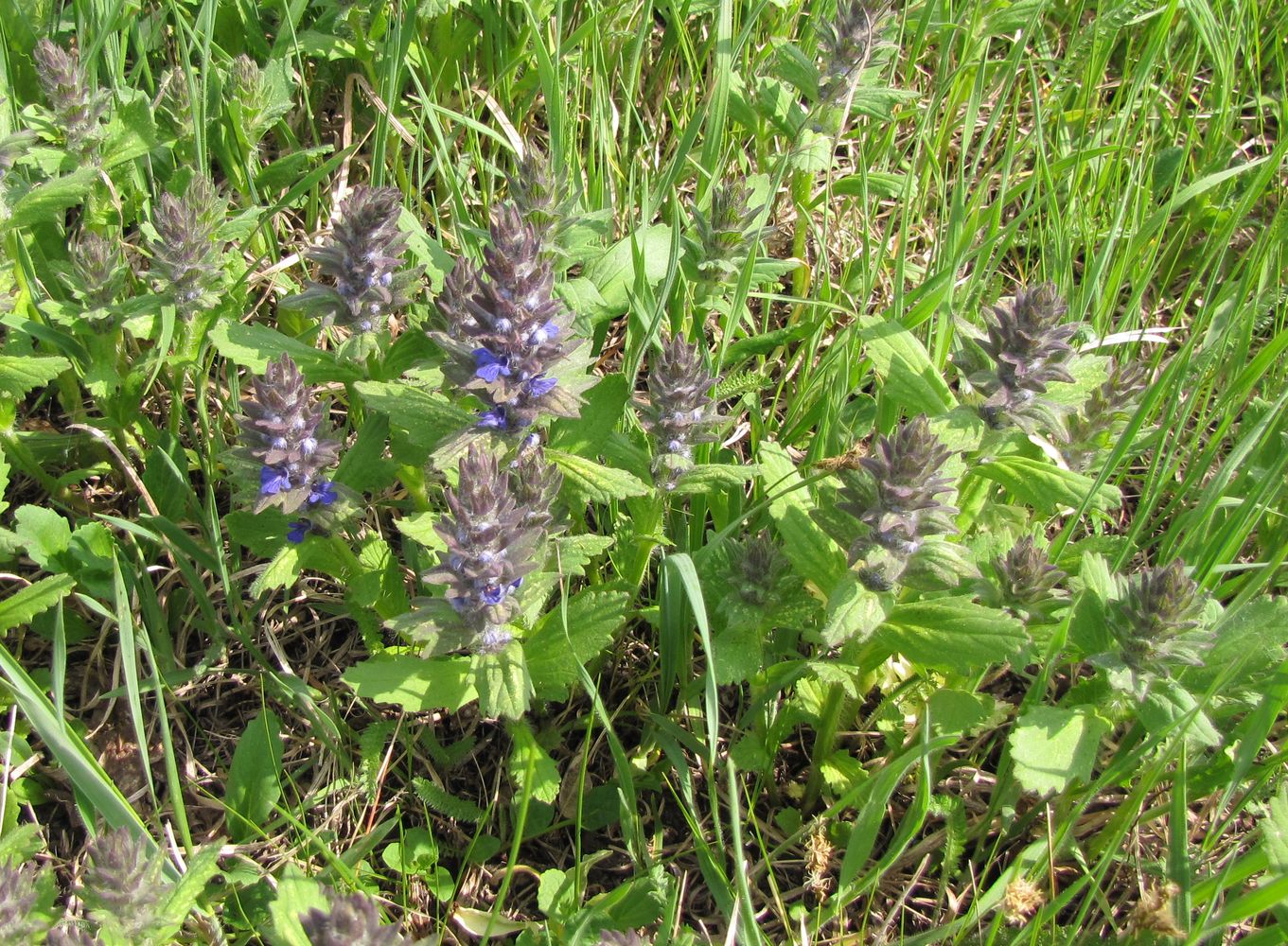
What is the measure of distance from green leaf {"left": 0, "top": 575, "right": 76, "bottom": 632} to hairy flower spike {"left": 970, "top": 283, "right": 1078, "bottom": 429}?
2666 millimetres

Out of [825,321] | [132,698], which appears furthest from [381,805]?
[825,321]

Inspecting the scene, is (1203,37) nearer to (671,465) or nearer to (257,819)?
(671,465)

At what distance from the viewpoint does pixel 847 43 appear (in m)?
4.29

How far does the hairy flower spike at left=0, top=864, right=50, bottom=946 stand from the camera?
2.54 m

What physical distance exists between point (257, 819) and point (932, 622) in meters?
2.09

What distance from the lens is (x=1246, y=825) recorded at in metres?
3.47

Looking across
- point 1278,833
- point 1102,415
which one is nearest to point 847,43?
point 1102,415

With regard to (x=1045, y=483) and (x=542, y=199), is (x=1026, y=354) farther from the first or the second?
(x=542, y=199)

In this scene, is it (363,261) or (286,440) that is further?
(363,261)

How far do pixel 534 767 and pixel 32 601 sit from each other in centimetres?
155

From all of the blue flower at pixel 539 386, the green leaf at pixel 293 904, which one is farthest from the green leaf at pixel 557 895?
the blue flower at pixel 539 386

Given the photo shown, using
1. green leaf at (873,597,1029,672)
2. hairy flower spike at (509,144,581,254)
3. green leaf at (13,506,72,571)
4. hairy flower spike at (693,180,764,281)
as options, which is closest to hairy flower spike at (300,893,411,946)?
green leaf at (873,597,1029,672)

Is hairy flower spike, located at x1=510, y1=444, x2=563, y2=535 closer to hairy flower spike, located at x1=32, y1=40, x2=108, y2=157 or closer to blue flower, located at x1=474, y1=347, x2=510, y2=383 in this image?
blue flower, located at x1=474, y1=347, x2=510, y2=383

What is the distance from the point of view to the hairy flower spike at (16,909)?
2.54 meters
